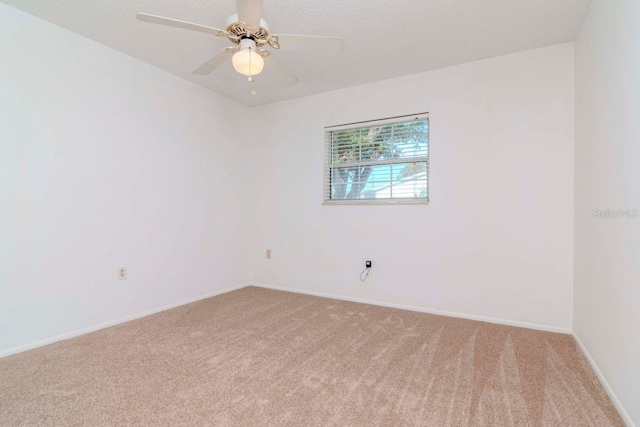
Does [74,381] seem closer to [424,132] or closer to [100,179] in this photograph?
[100,179]

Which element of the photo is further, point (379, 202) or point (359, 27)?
point (379, 202)

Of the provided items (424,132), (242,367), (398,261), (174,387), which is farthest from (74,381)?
(424,132)

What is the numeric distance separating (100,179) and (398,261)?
2.87m

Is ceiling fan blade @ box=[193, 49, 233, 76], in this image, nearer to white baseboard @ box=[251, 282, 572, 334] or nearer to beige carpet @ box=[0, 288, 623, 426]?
beige carpet @ box=[0, 288, 623, 426]

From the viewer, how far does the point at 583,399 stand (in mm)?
1650

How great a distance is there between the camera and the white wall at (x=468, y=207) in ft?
8.66

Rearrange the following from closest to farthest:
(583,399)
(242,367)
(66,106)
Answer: (583,399)
(242,367)
(66,106)

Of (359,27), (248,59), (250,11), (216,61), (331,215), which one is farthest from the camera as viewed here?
(331,215)

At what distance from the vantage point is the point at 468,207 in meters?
2.96

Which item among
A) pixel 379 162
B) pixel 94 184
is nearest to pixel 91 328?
pixel 94 184

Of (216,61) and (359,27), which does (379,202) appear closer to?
(359,27)

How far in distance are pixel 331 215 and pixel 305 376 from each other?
6.85ft

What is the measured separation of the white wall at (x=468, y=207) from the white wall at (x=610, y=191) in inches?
8.3

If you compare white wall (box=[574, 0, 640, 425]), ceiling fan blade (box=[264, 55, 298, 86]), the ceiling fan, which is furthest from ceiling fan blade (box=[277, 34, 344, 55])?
white wall (box=[574, 0, 640, 425])
